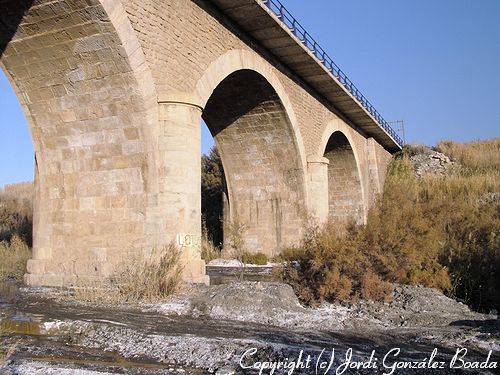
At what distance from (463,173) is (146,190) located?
73.6ft

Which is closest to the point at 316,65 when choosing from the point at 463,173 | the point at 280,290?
the point at 280,290

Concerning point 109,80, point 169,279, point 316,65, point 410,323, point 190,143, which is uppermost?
point 316,65

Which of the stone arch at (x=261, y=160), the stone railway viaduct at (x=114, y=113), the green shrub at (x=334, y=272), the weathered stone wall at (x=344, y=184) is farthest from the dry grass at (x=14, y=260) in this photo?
the weathered stone wall at (x=344, y=184)

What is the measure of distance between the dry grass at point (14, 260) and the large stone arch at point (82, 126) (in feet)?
5.82

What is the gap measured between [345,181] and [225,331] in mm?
18142

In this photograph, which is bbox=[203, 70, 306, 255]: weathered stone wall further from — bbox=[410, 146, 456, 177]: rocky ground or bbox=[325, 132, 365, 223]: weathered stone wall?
bbox=[410, 146, 456, 177]: rocky ground

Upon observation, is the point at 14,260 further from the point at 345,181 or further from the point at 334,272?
the point at 345,181

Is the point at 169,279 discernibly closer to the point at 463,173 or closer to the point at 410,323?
the point at 410,323

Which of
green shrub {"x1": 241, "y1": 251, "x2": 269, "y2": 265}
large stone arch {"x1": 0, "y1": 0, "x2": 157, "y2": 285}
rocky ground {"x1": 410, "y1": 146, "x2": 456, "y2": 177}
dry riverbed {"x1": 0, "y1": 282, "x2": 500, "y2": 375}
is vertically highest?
rocky ground {"x1": 410, "y1": 146, "x2": 456, "y2": 177}

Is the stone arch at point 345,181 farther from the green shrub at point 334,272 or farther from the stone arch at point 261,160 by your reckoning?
the green shrub at point 334,272

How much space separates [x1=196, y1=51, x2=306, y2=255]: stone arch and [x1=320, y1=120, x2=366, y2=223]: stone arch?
6.51 meters

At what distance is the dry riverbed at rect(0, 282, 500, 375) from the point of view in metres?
3.65

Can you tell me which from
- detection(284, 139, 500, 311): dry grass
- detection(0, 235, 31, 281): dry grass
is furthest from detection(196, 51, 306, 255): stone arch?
detection(0, 235, 31, 281): dry grass

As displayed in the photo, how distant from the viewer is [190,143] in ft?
26.6
